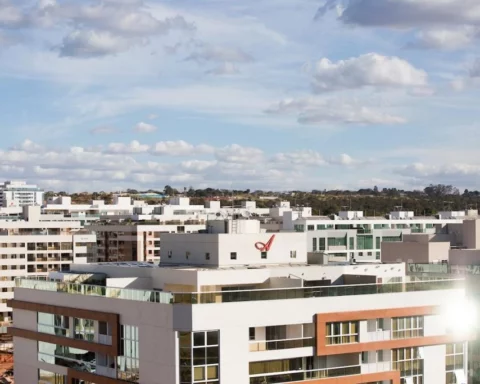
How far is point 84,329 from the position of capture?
41781 millimetres

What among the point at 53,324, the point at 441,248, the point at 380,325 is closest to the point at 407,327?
the point at 380,325

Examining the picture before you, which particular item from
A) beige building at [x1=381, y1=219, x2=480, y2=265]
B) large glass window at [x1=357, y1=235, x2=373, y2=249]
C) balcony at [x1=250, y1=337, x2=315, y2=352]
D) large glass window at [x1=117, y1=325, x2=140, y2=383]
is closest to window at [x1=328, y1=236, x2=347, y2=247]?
large glass window at [x1=357, y1=235, x2=373, y2=249]

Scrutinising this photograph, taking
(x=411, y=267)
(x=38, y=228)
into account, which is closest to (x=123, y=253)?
(x=38, y=228)

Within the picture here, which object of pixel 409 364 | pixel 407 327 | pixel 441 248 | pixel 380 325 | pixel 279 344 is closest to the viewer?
pixel 279 344

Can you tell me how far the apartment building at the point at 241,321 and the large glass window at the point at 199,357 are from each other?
38mm

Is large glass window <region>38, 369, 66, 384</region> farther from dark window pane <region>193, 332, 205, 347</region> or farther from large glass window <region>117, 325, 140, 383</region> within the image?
dark window pane <region>193, 332, 205, 347</region>

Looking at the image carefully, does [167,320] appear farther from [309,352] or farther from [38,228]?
[38,228]

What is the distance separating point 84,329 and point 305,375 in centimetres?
1017

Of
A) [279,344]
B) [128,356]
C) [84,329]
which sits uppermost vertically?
[84,329]

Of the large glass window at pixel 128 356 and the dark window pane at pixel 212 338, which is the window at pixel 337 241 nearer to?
the large glass window at pixel 128 356

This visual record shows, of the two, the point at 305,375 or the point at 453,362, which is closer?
the point at 305,375

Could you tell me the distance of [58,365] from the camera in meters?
44.0

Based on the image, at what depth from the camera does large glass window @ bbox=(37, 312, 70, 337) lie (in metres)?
43.5

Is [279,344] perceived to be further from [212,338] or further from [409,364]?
[409,364]
